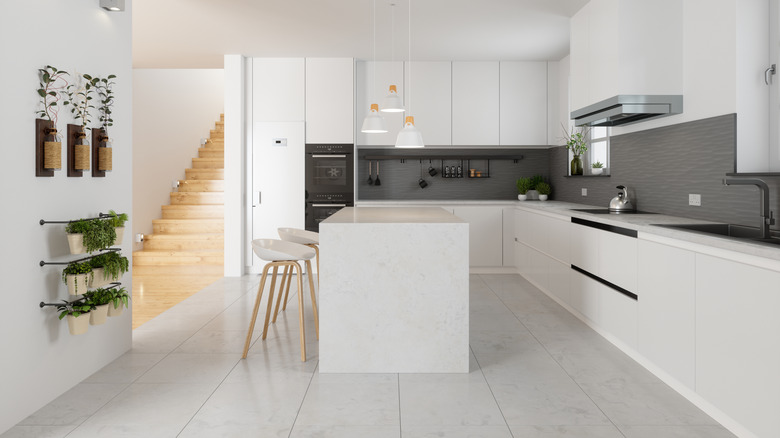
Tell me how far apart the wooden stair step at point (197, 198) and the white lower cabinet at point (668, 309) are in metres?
6.68

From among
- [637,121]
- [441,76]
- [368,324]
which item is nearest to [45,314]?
[368,324]

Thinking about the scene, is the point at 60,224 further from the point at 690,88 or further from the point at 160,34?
the point at 690,88

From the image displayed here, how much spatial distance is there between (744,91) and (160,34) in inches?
199

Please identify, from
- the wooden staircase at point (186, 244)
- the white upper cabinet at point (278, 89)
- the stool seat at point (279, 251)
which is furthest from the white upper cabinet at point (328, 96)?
the stool seat at point (279, 251)

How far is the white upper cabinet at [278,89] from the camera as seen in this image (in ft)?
21.0

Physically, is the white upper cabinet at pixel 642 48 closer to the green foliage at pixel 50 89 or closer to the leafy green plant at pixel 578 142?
the leafy green plant at pixel 578 142

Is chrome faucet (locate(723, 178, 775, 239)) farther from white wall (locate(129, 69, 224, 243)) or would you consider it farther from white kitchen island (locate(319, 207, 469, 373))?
white wall (locate(129, 69, 224, 243))

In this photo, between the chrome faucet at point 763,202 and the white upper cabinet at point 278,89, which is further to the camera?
the white upper cabinet at point 278,89

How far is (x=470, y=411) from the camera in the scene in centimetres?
257

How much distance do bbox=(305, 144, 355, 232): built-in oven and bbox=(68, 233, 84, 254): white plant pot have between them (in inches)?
148

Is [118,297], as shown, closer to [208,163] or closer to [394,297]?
[394,297]

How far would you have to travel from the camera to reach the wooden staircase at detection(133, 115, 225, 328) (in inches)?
218

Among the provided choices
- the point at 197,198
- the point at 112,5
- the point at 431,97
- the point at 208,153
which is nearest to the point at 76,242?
the point at 112,5

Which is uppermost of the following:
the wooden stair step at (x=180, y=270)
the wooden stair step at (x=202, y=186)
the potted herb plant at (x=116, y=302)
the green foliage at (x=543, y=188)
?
the wooden stair step at (x=202, y=186)
